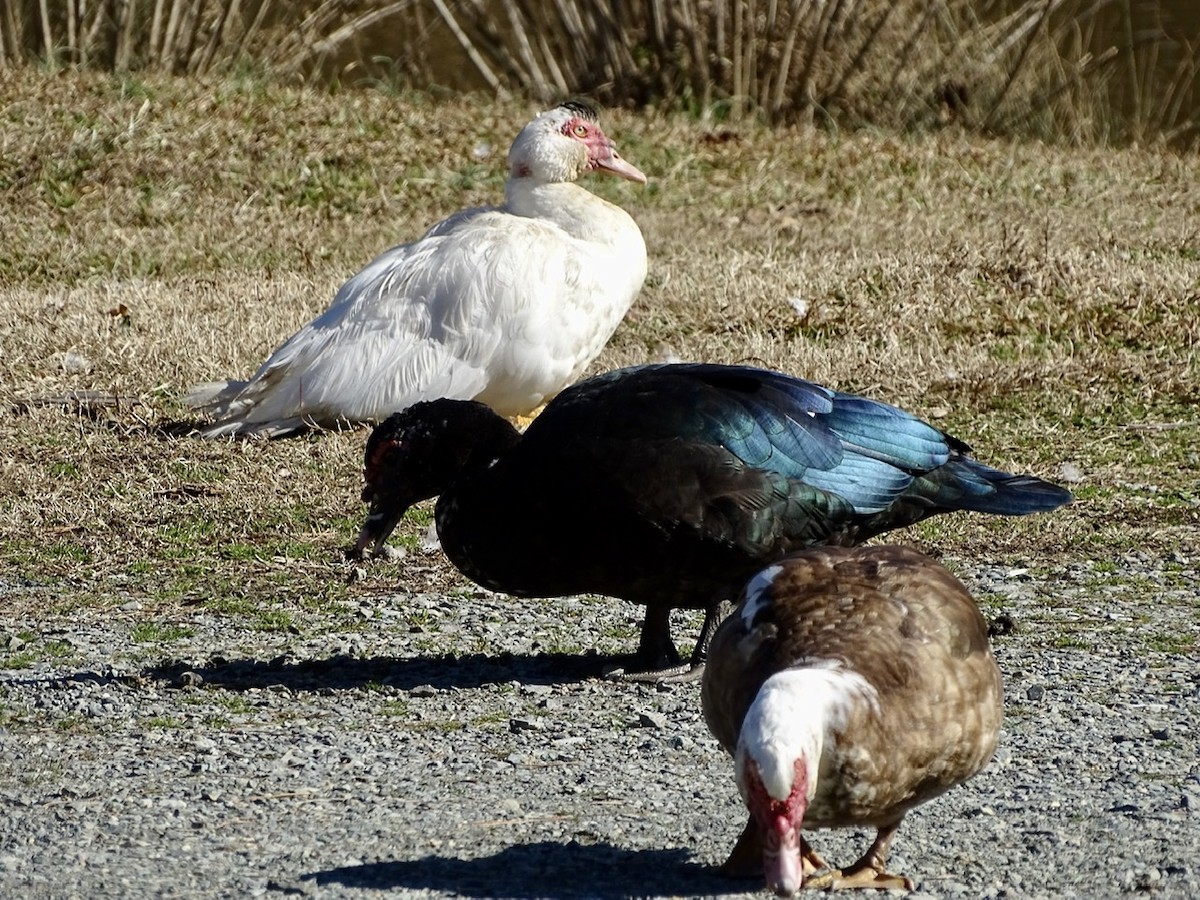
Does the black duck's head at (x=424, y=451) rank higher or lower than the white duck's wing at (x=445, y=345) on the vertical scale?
higher

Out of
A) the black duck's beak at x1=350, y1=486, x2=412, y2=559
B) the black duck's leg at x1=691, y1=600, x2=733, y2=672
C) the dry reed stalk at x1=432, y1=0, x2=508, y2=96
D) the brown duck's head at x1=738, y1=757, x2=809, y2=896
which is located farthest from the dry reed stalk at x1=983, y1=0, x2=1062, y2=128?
the brown duck's head at x1=738, y1=757, x2=809, y2=896

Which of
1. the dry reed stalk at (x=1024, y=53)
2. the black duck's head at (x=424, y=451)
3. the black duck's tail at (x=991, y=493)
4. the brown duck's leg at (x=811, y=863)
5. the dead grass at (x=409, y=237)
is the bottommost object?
the dry reed stalk at (x=1024, y=53)

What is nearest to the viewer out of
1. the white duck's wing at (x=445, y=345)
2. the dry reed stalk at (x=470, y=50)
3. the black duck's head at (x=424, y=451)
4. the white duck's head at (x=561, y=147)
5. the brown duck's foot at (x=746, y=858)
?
the brown duck's foot at (x=746, y=858)

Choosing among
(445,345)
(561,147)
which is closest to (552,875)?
(445,345)

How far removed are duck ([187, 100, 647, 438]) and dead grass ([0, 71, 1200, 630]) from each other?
195mm

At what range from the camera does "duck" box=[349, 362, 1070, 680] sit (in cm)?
440

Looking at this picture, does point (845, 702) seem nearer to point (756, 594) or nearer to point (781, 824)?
point (781, 824)

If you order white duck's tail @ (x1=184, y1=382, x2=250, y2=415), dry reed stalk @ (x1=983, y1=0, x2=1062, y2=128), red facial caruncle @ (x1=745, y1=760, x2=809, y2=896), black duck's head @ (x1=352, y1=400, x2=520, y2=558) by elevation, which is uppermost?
red facial caruncle @ (x1=745, y1=760, x2=809, y2=896)

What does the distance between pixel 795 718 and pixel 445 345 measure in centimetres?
430

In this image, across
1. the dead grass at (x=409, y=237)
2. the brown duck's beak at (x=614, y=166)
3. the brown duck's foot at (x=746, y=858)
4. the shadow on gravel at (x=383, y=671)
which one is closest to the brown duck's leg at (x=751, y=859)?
the brown duck's foot at (x=746, y=858)

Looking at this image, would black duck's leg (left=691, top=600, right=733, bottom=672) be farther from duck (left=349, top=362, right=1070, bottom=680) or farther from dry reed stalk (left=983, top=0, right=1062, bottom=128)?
dry reed stalk (left=983, top=0, right=1062, bottom=128)

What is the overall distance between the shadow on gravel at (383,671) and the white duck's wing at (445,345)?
225cm

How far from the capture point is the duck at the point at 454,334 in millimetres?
7098

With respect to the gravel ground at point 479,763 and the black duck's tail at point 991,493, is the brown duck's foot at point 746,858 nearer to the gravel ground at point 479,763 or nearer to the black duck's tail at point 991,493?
the gravel ground at point 479,763
